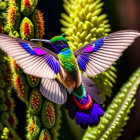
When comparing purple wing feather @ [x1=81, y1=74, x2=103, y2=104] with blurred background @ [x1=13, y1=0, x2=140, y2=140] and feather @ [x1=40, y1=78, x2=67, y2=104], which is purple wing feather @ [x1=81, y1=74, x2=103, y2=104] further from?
blurred background @ [x1=13, y1=0, x2=140, y2=140]

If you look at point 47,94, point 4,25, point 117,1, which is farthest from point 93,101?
point 117,1

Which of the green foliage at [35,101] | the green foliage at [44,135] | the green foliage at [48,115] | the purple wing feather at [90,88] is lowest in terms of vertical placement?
the green foliage at [44,135]

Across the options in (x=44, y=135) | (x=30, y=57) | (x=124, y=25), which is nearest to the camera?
(x=30, y=57)

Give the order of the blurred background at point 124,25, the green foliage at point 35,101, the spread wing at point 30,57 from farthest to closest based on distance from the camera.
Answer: the blurred background at point 124,25 → the green foliage at point 35,101 → the spread wing at point 30,57

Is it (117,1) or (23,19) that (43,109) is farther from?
(117,1)

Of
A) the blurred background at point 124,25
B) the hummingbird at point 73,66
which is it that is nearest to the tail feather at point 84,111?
the hummingbird at point 73,66

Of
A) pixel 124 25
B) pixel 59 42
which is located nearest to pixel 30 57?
pixel 59 42

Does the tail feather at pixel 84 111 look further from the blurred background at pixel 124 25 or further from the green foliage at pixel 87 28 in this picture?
the blurred background at pixel 124 25

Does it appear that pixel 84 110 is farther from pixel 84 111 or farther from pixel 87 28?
pixel 87 28
